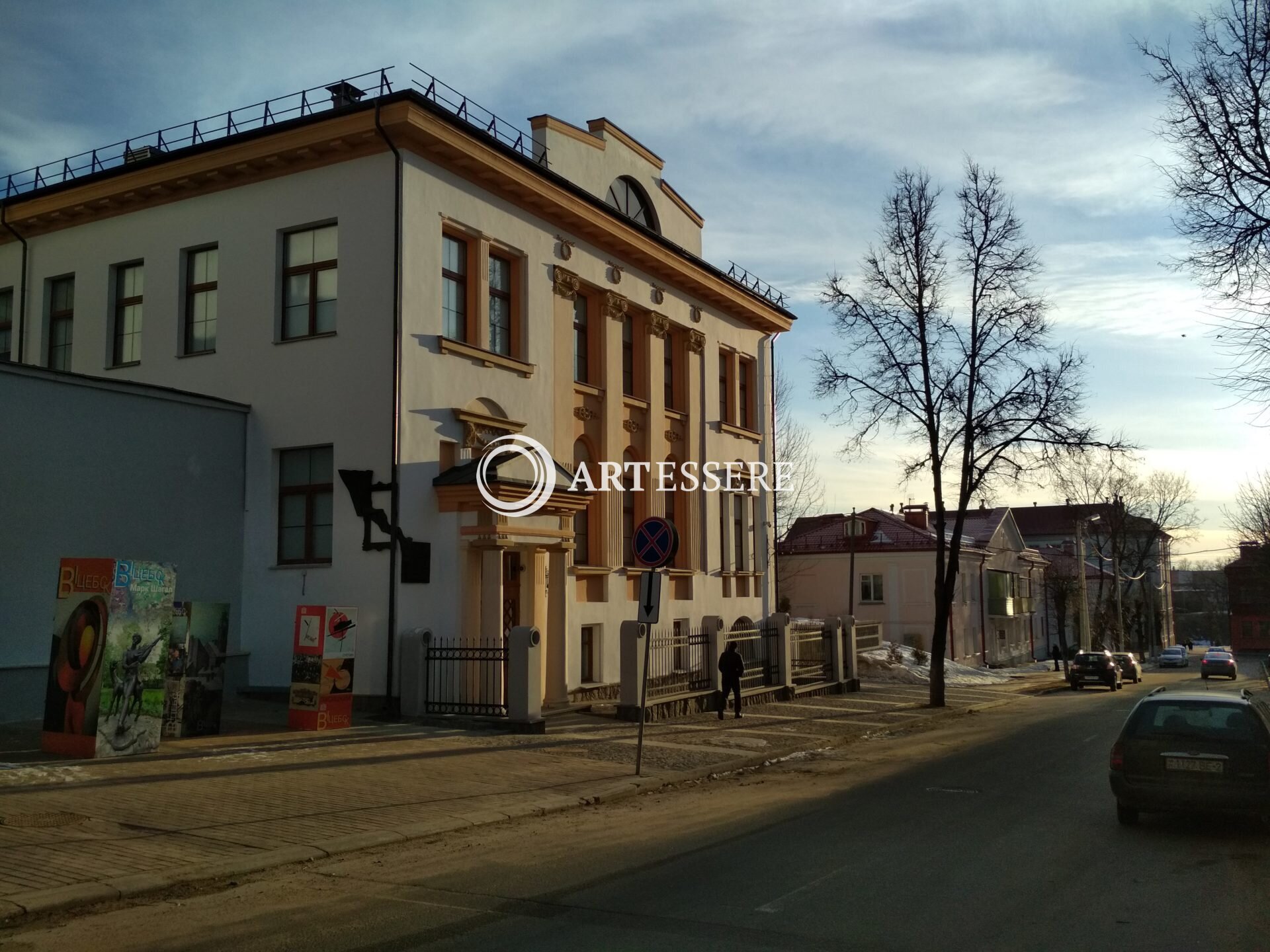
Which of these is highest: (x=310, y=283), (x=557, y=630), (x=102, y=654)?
(x=310, y=283)

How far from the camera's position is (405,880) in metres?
8.09

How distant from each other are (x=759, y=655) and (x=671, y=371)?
316 inches

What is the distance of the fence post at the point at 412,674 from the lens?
17.7 metres

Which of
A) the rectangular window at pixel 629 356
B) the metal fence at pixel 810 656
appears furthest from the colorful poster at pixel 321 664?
the metal fence at pixel 810 656

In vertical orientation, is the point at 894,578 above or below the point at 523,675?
above

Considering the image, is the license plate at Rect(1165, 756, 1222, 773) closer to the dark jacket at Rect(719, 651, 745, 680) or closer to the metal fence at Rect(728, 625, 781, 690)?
the dark jacket at Rect(719, 651, 745, 680)

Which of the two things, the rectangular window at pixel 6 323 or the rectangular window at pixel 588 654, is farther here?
the rectangular window at pixel 588 654

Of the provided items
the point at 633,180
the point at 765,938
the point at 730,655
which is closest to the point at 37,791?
the point at 765,938

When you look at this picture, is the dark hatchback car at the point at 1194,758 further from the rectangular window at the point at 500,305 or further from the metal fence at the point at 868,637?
the metal fence at the point at 868,637

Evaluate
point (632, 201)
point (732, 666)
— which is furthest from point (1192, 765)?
point (632, 201)

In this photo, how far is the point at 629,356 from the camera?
1064 inches

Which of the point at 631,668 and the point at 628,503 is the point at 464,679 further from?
the point at 628,503

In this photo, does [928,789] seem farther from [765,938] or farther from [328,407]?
[328,407]

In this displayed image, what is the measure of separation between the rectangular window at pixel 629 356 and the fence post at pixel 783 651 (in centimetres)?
670
